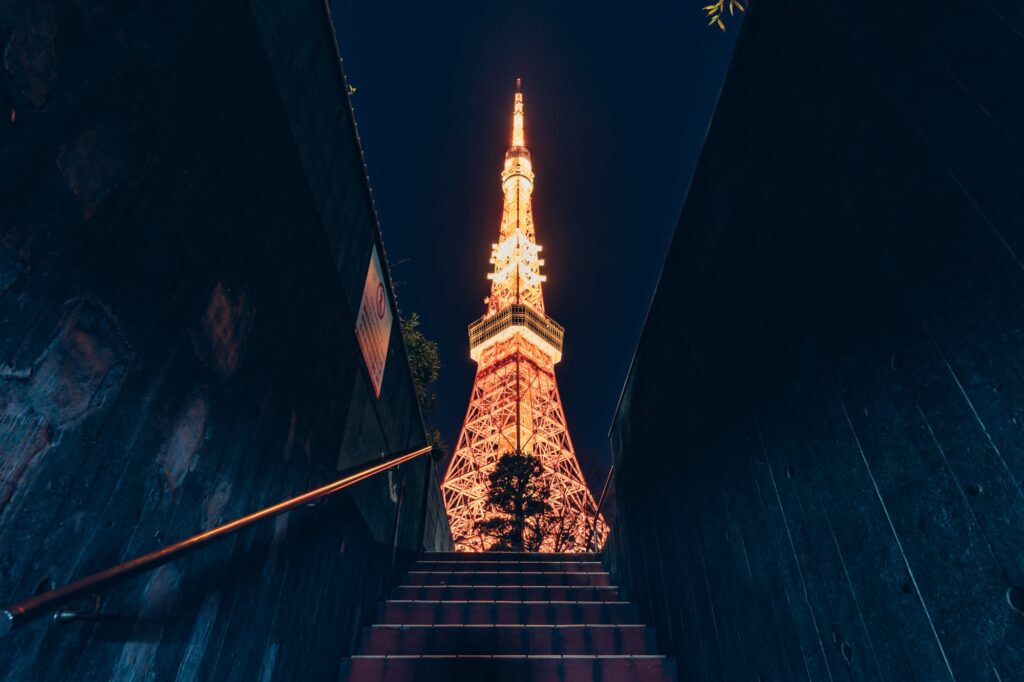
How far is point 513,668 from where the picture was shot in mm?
2748

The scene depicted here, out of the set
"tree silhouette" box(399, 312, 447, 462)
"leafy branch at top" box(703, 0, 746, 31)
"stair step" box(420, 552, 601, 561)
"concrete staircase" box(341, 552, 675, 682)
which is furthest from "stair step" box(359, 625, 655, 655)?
"tree silhouette" box(399, 312, 447, 462)

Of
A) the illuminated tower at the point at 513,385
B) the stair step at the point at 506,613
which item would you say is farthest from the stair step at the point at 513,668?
the illuminated tower at the point at 513,385

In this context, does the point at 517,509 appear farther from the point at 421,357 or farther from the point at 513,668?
the point at 513,668

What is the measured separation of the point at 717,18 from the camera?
232 cm

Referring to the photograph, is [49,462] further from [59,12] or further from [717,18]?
[717,18]

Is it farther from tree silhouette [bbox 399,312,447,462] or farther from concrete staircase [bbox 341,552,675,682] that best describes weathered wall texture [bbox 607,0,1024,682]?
tree silhouette [bbox 399,312,447,462]

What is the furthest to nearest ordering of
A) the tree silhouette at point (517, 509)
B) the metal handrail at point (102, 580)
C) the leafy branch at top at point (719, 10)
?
the tree silhouette at point (517, 509), the leafy branch at top at point (719, 10), the metal handrail at point (102, 580)

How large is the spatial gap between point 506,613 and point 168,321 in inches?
123

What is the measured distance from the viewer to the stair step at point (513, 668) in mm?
2682

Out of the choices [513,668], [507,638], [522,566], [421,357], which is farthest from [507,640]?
[421,357]

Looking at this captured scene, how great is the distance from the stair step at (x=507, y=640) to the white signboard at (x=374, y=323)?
5.17 feet

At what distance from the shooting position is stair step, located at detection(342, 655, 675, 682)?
8.80 ft

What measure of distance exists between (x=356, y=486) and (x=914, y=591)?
279 cm

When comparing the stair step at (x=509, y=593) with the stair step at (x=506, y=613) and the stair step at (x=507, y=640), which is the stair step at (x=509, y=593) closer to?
the stair step at (x=506, y=613)
